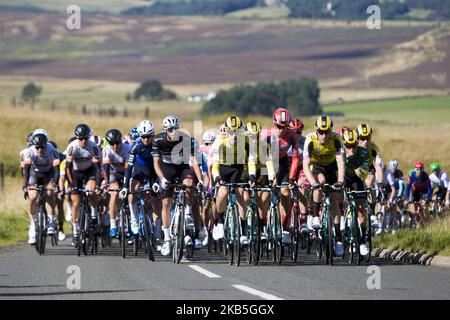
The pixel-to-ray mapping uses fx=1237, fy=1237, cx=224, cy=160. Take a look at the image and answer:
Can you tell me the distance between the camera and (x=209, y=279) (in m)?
14.8

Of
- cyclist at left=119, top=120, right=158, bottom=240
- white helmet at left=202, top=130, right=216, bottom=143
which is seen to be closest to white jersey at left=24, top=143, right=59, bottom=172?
cyclist at left=119, top=120, right=158, bottom=240

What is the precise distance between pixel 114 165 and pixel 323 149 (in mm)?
3808

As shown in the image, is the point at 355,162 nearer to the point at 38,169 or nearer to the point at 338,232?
the point at 338,232

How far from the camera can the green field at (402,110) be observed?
79.5 m

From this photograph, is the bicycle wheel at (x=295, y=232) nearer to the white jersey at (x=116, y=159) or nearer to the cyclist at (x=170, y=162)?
the cyclist at (x=170, y=162)

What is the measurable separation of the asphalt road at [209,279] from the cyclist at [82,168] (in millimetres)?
1527

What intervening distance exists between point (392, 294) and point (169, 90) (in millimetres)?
114250

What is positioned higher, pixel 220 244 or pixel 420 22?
pixel 420 22

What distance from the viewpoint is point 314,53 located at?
16150 centimetres

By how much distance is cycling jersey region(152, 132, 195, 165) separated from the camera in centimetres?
1797

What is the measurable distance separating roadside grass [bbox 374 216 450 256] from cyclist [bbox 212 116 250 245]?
2738mm

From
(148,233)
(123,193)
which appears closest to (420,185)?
(123,193)
